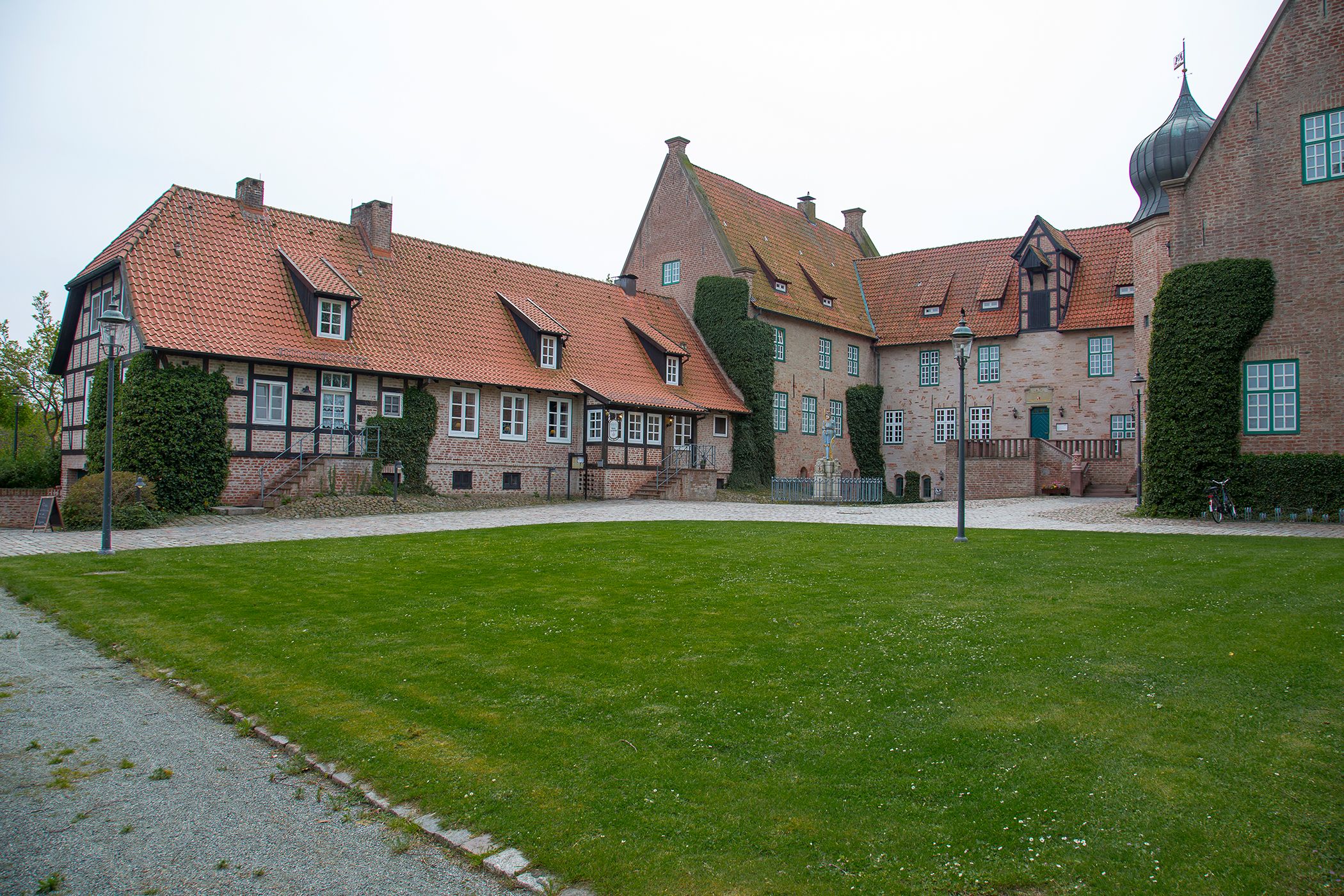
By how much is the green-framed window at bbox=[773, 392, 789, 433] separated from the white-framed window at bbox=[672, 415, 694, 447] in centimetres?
492

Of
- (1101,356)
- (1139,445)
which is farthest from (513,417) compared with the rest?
(1101,356)

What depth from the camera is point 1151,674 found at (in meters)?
6.45

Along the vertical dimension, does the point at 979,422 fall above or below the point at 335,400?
above

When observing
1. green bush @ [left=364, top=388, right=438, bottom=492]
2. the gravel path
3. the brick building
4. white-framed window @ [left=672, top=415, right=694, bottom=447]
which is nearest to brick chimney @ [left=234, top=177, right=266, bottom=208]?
the brick building

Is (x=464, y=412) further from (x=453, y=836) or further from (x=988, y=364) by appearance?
(x=453, y=836)

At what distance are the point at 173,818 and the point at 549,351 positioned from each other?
2671 centimetres

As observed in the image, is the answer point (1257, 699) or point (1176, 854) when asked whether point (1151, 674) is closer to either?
point (1257, 699)

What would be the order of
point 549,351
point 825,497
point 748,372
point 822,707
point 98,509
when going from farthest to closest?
point 748,372 → point 825,497 → point 549,351 → point 98,509 → point 822,707

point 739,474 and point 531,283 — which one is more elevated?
point 531,283

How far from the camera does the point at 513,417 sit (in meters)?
29.1

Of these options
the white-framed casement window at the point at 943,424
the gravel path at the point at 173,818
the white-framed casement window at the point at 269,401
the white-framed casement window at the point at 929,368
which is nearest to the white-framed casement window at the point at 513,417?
the white-framed casement window at the point at 269,401

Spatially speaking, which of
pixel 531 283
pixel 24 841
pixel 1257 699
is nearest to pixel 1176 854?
pixel 1257 699

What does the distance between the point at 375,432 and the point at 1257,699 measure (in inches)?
908

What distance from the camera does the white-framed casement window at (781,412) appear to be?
3759 centimetres
